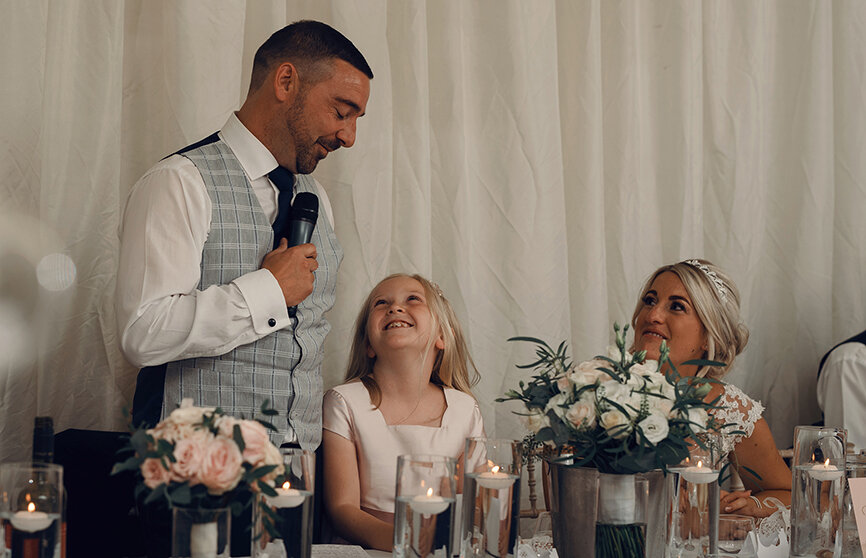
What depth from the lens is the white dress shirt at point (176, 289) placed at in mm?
1532

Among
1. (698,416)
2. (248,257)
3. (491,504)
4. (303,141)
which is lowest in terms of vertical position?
(491,504)

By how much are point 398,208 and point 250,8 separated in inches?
23.5

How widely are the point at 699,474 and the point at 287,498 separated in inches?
23.2

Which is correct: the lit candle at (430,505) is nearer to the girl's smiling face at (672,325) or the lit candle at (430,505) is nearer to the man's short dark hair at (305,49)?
the man's short dark hair at (305,49)

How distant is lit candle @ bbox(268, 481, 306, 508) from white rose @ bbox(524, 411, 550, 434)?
0.37 metres

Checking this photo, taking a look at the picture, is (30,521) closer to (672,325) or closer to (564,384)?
(564,384)

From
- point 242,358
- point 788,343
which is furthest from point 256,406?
point 788,343

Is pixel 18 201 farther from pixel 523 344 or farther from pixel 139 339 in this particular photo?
pixel 523 344

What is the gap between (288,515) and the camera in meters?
1.04

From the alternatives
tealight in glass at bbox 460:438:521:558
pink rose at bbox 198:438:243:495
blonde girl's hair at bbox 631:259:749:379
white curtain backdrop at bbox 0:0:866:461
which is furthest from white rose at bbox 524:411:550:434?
blonde girl's hair at bbox 631:259:749:379

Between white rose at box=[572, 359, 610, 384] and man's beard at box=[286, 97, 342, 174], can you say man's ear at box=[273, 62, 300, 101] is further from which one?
white rose at box=[572, 359, 610, 384]

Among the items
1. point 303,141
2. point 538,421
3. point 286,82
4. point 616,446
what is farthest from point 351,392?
point 616,446

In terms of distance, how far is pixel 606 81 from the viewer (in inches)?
103

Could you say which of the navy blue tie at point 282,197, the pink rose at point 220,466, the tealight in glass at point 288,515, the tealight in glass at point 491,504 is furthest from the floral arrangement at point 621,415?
the navy blue tie at point 282,197
